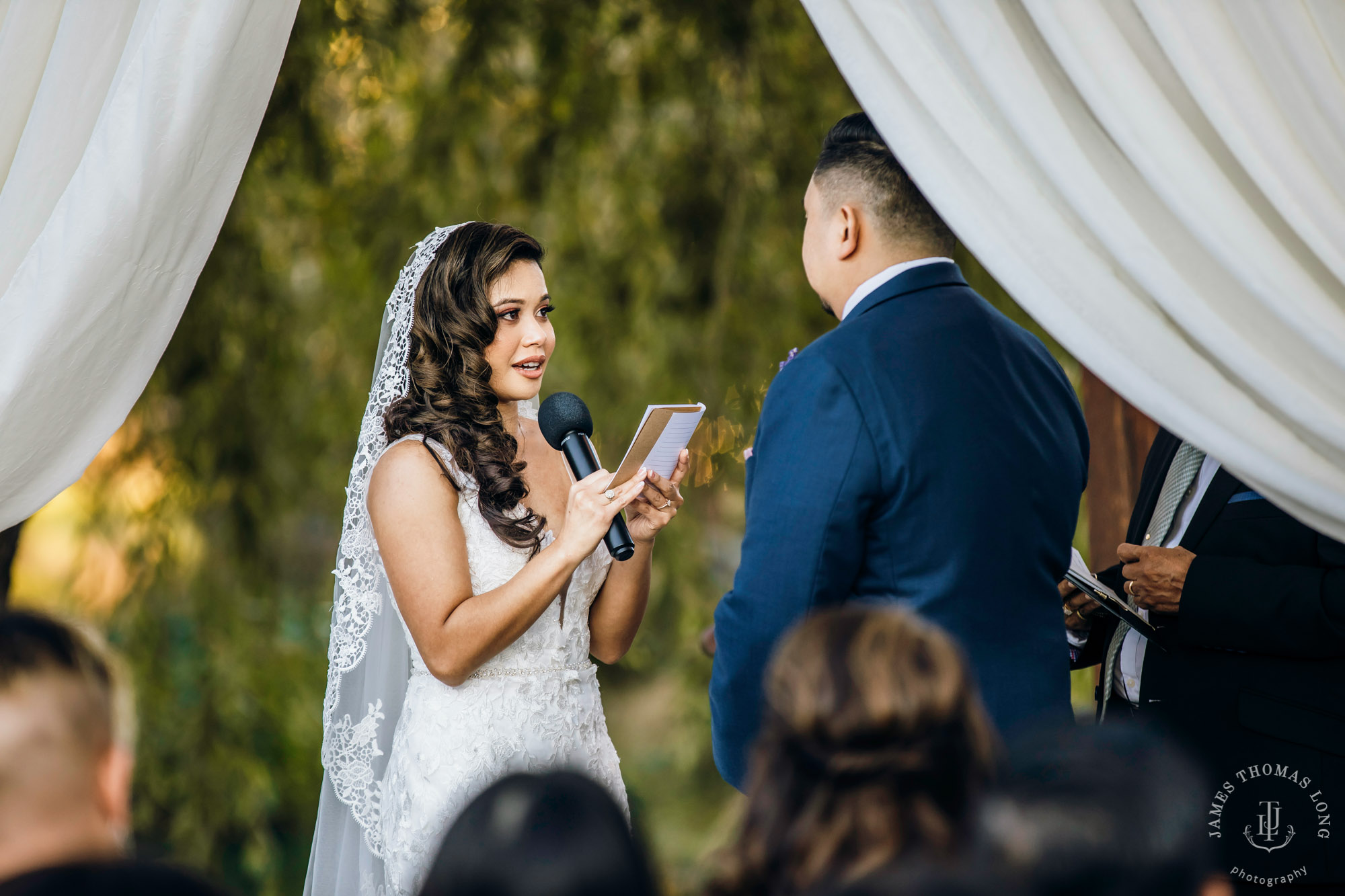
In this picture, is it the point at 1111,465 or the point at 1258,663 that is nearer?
the point at 1258,663

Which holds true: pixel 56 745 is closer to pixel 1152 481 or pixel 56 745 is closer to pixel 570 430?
pixel 570 430

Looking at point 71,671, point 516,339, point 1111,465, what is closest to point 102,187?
point 516,339

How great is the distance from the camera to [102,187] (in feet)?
6.25

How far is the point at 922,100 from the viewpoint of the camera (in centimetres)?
174

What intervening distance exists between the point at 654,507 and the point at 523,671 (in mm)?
476

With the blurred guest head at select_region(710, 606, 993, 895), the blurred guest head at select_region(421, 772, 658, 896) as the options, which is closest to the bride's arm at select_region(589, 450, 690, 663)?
the blurred guest head at select_region(710, 606, 993, 895)

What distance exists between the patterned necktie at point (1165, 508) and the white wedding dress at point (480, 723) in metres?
1.19

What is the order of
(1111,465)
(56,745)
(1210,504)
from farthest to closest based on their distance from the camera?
1. (1111,465)
2. (1210,504)
3. (56,745)

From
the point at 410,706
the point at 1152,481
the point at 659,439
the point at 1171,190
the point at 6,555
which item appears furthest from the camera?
the point at 6,555

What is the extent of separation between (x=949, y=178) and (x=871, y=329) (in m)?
0.34

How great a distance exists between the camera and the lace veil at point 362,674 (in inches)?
102

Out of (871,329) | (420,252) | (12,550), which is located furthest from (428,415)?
(12,550)

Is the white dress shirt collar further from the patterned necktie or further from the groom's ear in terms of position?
the patterned necktie

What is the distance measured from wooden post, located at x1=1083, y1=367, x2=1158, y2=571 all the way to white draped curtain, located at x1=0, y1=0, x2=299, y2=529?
2691 mm
